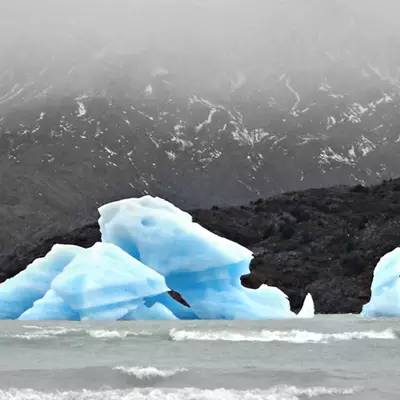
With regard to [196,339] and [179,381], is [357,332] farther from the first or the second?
[179,381]

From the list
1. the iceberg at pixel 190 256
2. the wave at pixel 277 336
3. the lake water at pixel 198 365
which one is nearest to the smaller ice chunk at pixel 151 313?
the iceberg at pixel 190 256

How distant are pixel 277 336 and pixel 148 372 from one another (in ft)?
45.1

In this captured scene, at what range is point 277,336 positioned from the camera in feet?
112

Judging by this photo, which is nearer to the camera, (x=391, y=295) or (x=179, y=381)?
(x=179, y=381)

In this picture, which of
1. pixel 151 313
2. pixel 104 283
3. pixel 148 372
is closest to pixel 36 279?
pixel 151 313

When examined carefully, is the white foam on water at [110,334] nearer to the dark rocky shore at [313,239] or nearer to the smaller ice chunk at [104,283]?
the smaller ice chunk at [104,283]

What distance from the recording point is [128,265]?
40719mm

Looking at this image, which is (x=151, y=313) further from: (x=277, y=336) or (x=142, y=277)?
(x=277, y=336)

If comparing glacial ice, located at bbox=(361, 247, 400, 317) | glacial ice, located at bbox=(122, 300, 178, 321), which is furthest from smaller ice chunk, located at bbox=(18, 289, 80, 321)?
glacial ice, located at bbox=(361, 247, 400, 317)

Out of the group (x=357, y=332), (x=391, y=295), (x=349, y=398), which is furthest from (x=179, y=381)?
(x=391, y=295)

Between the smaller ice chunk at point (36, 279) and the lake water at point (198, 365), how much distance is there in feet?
32.4

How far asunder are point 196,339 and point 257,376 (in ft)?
37.9

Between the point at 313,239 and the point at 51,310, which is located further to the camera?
the point at 313,239

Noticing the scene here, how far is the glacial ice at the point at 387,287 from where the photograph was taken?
51938mm
